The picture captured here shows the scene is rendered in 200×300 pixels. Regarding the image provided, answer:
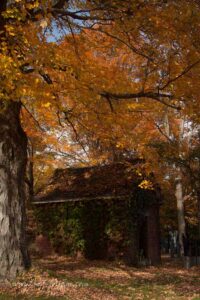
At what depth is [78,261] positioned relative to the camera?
21500mm

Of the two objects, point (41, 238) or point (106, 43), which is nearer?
point (106, 43)

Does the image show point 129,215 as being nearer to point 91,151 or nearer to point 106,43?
point 106,43

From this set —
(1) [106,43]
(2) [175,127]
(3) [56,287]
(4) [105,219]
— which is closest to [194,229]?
(2) [175,127]

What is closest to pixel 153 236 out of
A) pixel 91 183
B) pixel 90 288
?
pixel 91 183

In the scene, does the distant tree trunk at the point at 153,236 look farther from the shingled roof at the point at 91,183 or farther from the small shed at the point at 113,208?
the shingled roof at the point at 91,183


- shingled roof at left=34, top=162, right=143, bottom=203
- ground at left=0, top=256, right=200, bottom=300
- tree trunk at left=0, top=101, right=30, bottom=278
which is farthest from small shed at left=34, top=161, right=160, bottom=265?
tree trunk at left=0, top=101, right=30, bottom=278

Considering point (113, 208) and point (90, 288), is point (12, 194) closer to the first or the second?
point (90, 288)

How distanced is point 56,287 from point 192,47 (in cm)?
741

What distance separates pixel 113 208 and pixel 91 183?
2659 millimetres

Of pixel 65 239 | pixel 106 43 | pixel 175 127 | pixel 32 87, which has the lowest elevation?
pixel 65 239

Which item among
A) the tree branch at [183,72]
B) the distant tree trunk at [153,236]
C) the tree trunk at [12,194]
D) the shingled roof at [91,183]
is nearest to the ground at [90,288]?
the tree trunk at [12,194]

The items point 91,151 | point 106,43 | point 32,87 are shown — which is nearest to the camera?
point 32,87

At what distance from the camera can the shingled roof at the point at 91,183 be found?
2241 centimetres

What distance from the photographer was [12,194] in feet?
39.8
